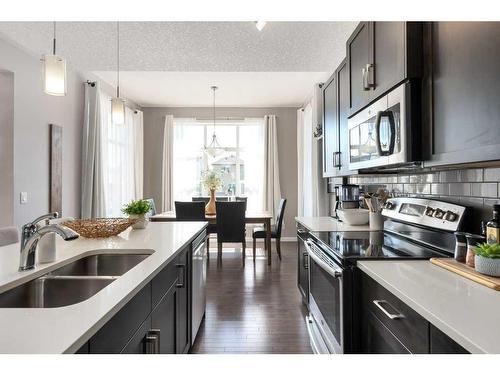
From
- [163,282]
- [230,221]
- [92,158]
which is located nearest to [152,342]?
[163,282]

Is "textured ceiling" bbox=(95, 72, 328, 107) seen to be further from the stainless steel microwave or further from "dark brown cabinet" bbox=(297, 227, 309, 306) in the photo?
the stainless steel microwave

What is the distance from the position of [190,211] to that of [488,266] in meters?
3.60

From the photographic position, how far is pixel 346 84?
7.61 ft

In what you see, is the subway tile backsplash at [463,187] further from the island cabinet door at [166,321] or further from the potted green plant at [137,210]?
the potted green plant at [137,210]

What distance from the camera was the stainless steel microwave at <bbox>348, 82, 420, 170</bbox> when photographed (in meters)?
1.38

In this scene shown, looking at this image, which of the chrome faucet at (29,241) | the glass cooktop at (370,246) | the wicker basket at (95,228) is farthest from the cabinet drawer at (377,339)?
the wicker basket at (95,228)

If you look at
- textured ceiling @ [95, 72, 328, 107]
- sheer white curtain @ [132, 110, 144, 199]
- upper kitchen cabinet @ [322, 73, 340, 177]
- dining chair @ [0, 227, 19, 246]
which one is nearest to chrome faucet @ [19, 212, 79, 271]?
dining chair @ [0, 227, 19, 246]

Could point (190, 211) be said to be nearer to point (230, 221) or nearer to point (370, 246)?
point (230, 221)

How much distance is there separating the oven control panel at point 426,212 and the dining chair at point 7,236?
7.96ft

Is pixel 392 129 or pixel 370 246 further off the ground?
pixel 392 129

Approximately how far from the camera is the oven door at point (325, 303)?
4.88 feet

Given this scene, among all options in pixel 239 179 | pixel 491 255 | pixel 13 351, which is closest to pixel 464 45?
pixel 491 255

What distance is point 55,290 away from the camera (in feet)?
4.12
